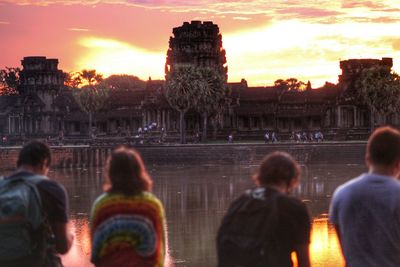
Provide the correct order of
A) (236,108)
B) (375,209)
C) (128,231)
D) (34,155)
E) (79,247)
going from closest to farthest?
1. (375,209)
2. (128,231)
3. (34,155)
4. (79,247)
5. (236,108)

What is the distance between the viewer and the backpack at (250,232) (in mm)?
6773

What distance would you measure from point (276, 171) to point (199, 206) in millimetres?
26667

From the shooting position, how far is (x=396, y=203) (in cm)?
694

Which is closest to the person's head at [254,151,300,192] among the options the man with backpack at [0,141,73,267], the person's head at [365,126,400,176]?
the person's head at [365,126,400,176]

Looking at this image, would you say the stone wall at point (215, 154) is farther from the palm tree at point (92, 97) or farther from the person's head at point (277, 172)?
the person's head at point (277, 172)

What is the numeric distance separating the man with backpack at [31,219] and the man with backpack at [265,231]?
5.13 feet

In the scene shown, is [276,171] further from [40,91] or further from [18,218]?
[40,91]

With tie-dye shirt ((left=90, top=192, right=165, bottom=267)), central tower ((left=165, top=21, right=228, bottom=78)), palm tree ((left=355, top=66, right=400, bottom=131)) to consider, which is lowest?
tie-dye shirt ((left=90, top=192, right=165, bottom=267))

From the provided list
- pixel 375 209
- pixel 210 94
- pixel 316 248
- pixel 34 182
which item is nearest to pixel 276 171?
pixel 375 209

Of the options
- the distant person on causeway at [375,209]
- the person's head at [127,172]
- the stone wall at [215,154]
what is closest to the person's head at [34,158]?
the person's head at [127,172]

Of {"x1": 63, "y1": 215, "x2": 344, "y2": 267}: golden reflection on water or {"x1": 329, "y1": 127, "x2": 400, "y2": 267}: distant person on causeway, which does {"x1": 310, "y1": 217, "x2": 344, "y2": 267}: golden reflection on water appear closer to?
{"x1": 63, "y1": 215, "x2": 344, "y2": 267}: golden reflection on water

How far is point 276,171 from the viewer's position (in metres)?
7.04

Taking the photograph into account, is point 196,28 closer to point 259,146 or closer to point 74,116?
point 74,116

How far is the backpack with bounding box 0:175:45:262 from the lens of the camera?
7.34 m
